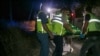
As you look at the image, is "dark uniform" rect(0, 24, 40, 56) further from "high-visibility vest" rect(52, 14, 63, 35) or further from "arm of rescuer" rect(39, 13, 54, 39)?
"arm of rescuer" rect(39, 13, 54, 39)

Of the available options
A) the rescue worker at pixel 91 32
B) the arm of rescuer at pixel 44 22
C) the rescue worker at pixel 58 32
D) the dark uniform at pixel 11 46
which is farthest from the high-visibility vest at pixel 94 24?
the dark uniform at pixel 11 46

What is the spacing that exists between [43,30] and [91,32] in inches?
48.6

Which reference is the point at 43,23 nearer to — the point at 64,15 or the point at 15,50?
the point at 64,15

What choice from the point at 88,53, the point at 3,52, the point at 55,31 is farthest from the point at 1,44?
the point at 88,53

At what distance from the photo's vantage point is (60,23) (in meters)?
8.40

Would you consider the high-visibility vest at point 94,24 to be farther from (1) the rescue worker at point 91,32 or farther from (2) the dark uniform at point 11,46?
(2) the dark uniform at point 11,46

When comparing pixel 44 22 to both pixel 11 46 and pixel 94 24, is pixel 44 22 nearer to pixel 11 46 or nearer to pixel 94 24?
pixel 94 24

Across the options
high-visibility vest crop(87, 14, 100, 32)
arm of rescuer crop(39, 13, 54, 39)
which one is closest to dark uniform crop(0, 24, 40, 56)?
arm of rescuer crop(39, 13, 54, 39)

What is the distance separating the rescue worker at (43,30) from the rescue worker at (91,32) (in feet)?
3.09

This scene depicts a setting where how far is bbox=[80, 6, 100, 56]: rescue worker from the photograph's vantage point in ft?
25.4

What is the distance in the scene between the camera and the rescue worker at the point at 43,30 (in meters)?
7.65

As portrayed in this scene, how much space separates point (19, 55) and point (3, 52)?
1.18m

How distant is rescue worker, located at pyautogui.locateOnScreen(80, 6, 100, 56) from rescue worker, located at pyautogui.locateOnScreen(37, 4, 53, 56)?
0.94 metres

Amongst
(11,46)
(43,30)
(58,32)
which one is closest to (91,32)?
(58,32)
